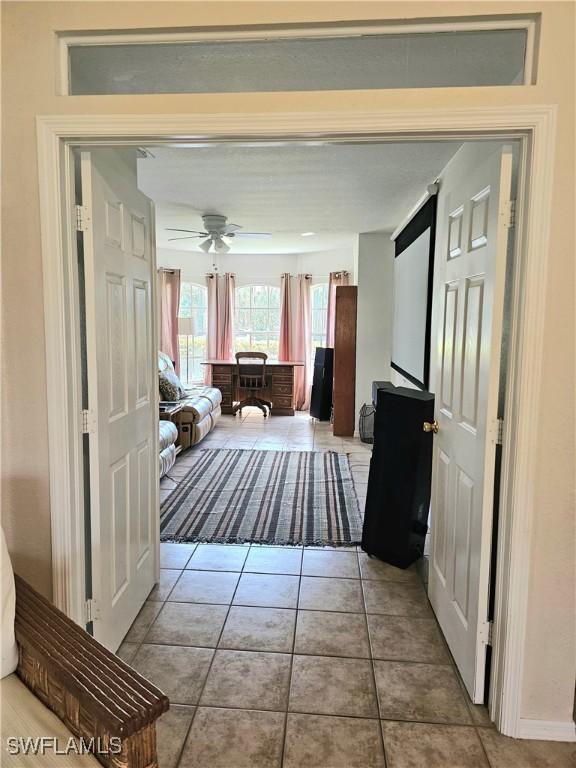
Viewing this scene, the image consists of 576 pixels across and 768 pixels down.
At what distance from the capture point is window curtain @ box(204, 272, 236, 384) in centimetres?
848

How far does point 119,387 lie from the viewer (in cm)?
216

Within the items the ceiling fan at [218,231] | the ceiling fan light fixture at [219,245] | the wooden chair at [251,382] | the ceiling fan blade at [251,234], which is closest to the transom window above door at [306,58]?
the ceiling fan at [218,231]

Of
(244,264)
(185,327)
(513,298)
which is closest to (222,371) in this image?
(185,327)

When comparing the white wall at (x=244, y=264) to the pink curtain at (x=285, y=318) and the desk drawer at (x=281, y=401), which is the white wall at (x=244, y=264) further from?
the desk drawer at (x=281, y=401)

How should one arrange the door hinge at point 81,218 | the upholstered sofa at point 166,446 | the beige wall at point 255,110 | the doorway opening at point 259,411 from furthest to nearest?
the upholstered sofa at point 166,446
the doorway opening at point 259,411
the door hinge at point 81,218
the beige wall at point 255,110

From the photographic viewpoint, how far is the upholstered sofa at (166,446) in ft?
14.9

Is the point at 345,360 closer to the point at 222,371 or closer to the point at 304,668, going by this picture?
the point at 222,371

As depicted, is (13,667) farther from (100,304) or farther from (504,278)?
(504,278)

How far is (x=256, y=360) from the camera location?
843 cm

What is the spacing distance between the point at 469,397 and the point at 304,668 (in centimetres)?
132

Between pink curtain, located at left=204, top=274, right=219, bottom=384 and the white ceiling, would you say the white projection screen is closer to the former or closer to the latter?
the white ceiling

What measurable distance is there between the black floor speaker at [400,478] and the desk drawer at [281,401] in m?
4.80

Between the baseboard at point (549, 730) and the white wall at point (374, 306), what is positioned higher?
the white wall at point (374, 306)

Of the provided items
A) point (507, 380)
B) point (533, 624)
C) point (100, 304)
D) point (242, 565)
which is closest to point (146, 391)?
point (100, 304)
